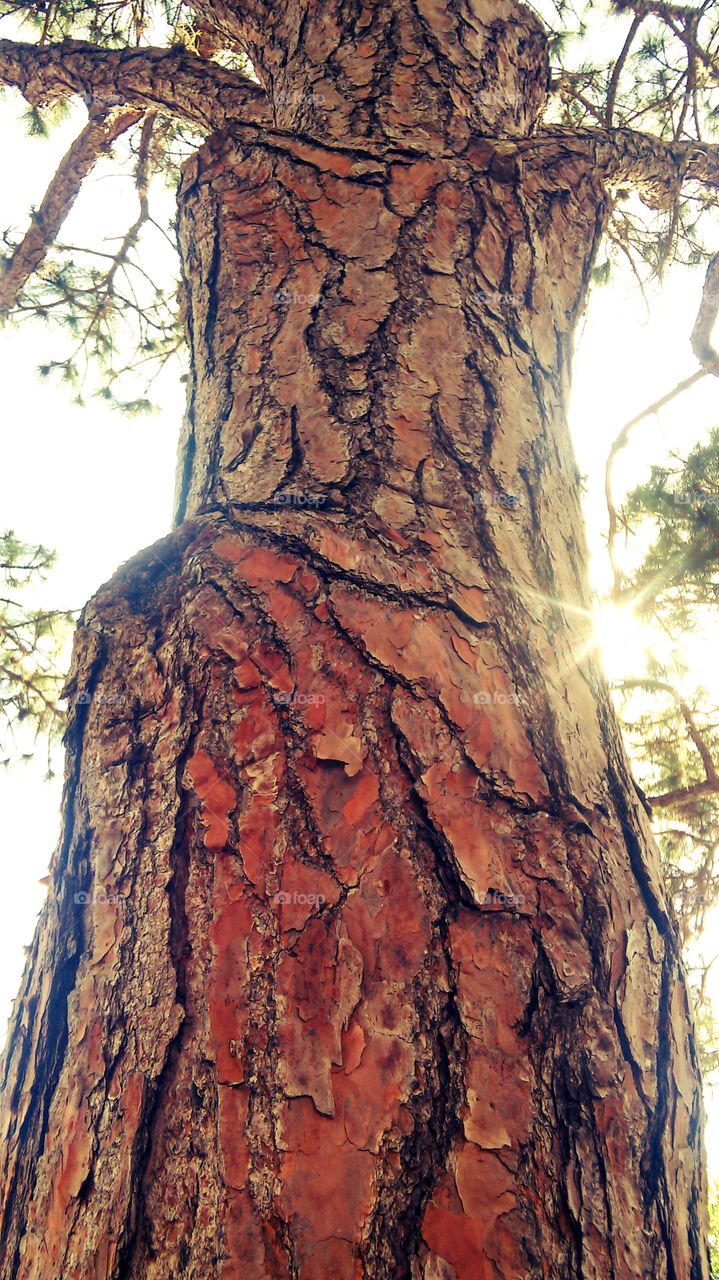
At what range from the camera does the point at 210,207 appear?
5.23ft

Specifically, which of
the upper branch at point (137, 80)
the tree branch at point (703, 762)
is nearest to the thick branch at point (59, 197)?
the upper branch at point (137, 80)

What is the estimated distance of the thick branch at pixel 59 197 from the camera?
116 inches

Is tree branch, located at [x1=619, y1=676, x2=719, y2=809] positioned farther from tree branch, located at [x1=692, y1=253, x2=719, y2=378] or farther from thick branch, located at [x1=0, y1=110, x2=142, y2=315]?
thick branch, located at [x1=0, y1=110, x2=142, y2=315]

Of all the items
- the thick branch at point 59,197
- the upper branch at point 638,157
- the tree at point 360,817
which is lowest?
the tree at point 360,817

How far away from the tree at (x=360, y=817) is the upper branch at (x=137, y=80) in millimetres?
316

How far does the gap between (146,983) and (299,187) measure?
4.44 ft

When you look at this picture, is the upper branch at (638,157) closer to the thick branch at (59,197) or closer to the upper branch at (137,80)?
the upper branch at (137,80)

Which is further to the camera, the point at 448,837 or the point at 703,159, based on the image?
the point at 703,159

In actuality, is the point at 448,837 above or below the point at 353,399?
below

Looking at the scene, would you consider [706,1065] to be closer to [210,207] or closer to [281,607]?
[281,607]

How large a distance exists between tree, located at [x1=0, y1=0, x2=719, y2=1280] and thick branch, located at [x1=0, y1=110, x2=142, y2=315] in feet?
5.35

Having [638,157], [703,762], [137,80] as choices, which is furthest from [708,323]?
[137,80]

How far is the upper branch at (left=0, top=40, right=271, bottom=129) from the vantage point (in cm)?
187

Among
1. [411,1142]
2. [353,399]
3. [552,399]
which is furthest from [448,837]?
[552,399]
